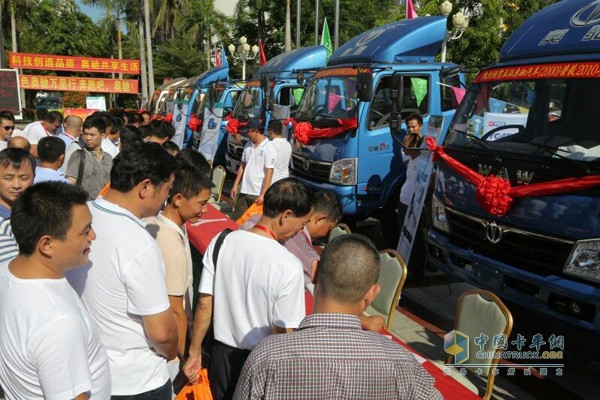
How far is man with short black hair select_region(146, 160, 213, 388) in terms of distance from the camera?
8.13 ft

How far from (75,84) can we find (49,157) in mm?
27965

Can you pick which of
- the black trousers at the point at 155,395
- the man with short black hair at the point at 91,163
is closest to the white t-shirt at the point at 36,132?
the man with short black hair at the point at 91,163

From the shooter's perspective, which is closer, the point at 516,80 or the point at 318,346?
the point at 318,346

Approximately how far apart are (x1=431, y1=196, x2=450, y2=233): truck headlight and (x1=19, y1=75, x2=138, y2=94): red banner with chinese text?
28.4 metres

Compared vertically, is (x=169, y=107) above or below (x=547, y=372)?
above

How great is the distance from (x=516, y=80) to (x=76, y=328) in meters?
4.14

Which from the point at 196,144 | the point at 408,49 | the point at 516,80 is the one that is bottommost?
the point at 196,144

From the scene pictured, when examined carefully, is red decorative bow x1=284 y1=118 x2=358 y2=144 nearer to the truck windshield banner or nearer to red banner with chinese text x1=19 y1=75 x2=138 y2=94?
the truck windshield banner

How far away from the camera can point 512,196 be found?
3.85 meters

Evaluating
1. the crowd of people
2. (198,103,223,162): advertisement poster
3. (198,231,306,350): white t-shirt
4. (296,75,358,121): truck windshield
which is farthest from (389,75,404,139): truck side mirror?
(198,103,223,162): advertisement poster

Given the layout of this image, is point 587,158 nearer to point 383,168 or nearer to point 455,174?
point 455,174

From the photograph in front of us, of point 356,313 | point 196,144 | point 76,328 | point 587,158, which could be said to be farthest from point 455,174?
point 196,144

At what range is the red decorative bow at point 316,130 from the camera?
262 inches

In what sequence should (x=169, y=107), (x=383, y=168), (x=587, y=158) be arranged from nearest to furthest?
(x=587, y=158), (x=383, y=168), (x=169, y=107)
